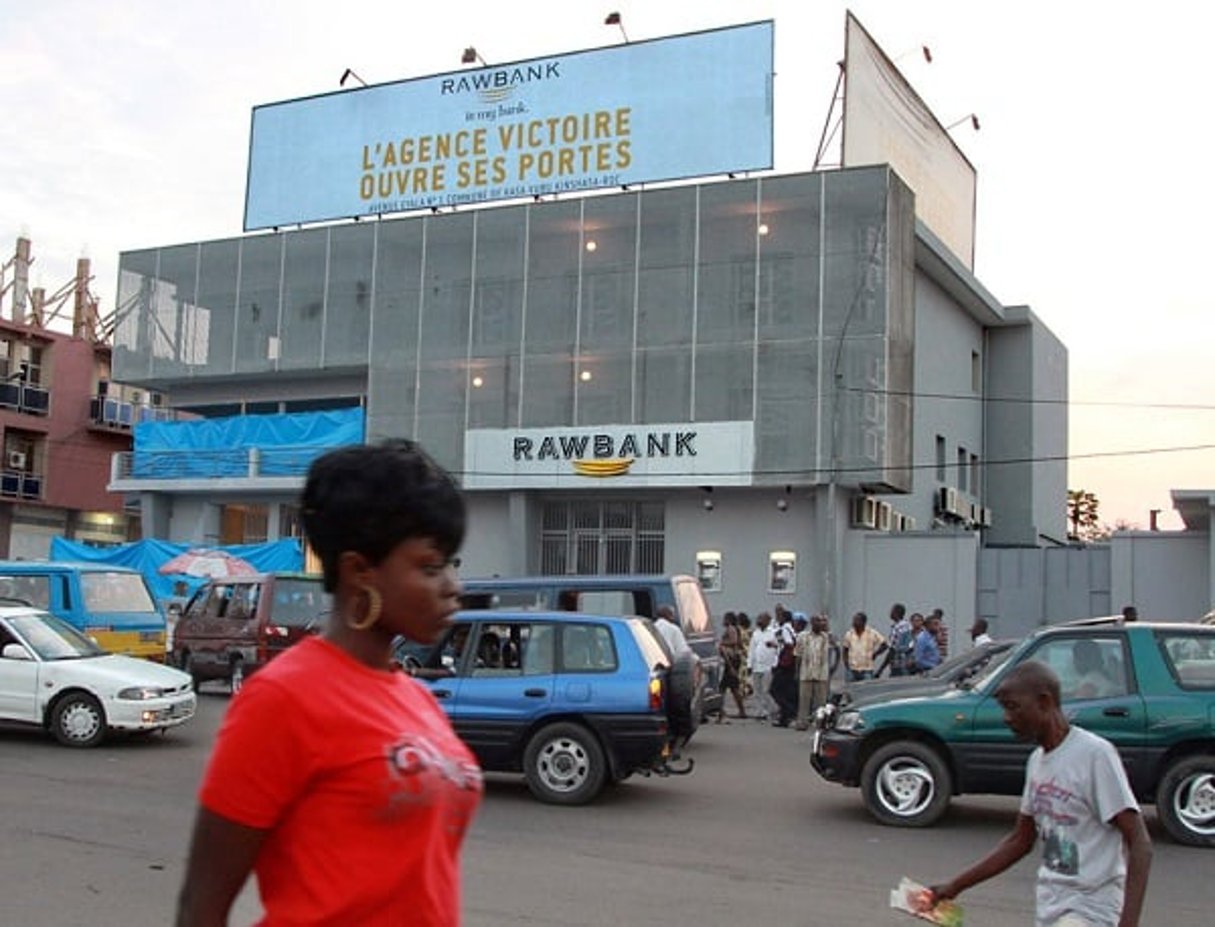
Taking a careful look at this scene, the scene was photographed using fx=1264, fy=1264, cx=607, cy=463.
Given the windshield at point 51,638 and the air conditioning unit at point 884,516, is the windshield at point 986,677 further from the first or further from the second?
the air conditioning unit at point 884,516

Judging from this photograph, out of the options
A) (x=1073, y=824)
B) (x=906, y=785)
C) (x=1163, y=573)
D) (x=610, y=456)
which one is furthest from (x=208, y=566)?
(x=1073, y=824)

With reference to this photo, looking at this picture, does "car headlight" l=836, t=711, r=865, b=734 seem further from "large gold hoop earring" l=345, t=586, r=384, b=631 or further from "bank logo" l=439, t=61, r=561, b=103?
"bank logo" l=439, t=61, r=561, b=103

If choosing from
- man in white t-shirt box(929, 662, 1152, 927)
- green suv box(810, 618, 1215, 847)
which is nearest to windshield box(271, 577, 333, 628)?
green suv box(810, 618, 1215, 847)

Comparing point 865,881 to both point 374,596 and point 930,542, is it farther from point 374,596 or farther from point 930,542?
point 930,542

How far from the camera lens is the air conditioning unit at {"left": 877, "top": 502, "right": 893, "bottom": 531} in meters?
32.8

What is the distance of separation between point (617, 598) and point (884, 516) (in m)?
18.5

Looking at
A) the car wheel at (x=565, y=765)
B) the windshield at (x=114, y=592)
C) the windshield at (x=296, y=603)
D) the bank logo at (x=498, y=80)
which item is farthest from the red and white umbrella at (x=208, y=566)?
the bank logo at (x=498, y=80)

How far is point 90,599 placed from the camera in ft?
58.9

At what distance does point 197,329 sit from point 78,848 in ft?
106

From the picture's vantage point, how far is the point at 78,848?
28.5 ft

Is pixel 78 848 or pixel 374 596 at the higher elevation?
pixel 374 596

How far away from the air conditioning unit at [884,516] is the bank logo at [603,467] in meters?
6.66

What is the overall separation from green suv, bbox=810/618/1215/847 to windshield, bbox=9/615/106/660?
854 centimetres

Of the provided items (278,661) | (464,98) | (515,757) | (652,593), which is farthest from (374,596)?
(464,98)
